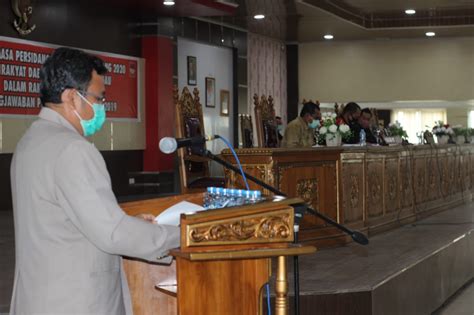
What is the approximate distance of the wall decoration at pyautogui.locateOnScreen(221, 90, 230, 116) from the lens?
Answer: 15625mm

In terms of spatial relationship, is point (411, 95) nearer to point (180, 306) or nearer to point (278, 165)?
point (278, 165)

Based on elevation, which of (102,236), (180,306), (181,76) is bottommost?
(180,306)

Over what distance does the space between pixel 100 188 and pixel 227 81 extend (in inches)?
543

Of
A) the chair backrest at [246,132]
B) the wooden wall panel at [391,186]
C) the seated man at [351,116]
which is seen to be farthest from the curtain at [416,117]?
the wooden wall panel at [391,186]

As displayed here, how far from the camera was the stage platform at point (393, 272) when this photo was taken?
178 inches

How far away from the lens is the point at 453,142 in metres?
11.3

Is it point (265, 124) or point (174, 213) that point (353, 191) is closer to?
point (265, 124)

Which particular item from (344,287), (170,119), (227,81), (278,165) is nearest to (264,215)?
(344,287)

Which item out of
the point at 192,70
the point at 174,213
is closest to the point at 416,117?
the point at 192,70

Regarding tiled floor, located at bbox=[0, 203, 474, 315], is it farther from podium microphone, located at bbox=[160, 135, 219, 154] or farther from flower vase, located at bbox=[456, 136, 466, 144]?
flower vase, located at bbox=[456, 136, 466, 144]

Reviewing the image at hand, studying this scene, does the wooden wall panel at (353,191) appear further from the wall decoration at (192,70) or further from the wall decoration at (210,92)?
the wall decoration at (210,92)

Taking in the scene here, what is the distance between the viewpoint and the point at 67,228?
220 cm

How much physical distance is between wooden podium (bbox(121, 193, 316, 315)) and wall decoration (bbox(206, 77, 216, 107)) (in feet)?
40.4

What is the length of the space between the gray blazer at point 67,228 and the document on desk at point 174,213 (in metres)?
0.16
